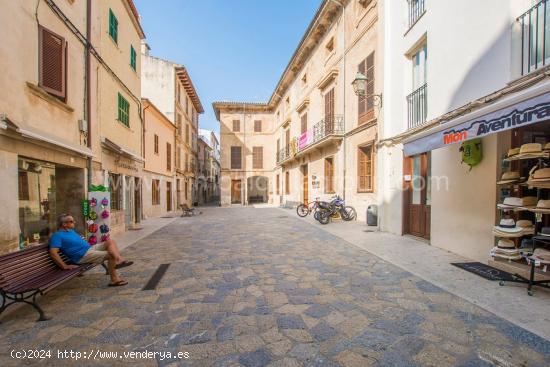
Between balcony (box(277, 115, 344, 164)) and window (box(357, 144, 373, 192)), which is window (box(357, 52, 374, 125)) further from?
balcony (box(277, 115, 344, 164))

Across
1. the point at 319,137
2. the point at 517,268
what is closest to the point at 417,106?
the point at 517,268

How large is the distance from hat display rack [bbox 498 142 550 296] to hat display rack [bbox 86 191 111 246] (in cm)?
837

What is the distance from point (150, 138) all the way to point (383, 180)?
11.8m

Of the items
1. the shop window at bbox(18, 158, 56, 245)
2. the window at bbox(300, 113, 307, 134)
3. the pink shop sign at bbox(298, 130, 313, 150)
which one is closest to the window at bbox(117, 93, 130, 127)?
the shop window at bbox(18, 158, 56, 245)

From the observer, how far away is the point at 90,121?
282 inches

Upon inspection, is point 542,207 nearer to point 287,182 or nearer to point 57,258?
point 57,258

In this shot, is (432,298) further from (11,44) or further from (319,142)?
(319,142)

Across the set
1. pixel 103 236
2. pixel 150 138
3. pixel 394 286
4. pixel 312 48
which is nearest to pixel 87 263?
pixel 103 236

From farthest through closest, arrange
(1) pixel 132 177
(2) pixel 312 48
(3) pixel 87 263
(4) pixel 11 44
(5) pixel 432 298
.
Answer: (2) pixel 312 48 → (1) pixel 132 177 → (4) pixel 11 44 → (3) pixel 87 263 → (5) pixel 432 298

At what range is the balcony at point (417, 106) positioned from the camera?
24.1 feet

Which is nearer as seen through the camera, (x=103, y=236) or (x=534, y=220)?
(x=534, y=220)

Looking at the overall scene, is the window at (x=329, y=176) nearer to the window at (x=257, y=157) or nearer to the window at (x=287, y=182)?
the window at (x=287, y=182)

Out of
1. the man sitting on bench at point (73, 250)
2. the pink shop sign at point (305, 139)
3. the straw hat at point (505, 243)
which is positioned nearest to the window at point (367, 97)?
the pink shop sign at point (305, 139)

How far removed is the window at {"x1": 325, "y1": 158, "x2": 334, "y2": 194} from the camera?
575 inches
